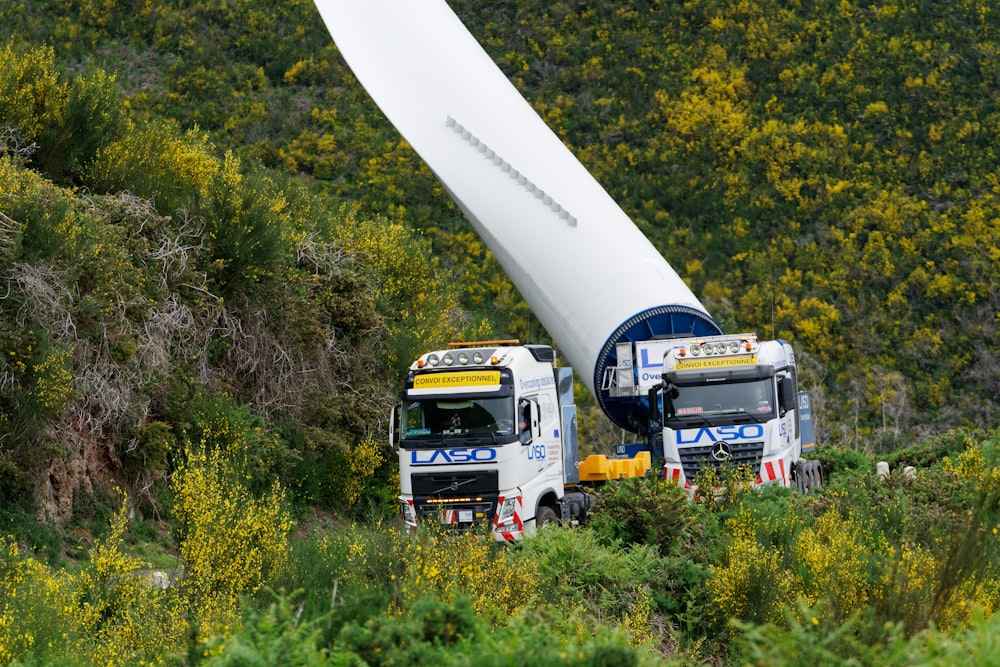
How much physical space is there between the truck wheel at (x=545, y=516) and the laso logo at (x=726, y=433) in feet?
8.67

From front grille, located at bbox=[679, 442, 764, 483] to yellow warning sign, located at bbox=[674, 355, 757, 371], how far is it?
1.28 m

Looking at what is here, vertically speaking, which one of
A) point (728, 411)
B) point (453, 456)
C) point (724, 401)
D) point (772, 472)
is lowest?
point (772, 472)

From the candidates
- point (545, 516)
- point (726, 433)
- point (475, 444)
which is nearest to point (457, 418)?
point (475, 444)

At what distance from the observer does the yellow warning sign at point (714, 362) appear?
17.3 metres

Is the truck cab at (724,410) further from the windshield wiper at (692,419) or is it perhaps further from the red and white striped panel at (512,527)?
the red and white striped panel at (512,527)

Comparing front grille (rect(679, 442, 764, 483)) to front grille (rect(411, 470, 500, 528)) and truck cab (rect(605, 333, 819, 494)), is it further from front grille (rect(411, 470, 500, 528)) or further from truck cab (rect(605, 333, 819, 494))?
front grille (rect(411, 470, 500, 528))

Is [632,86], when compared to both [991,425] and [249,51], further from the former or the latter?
[991,425]

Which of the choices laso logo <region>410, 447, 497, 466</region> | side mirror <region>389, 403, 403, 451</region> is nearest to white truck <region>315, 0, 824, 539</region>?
laso logo <region>410, 447, 497, 466</region>

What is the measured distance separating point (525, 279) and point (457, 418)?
7.81 m

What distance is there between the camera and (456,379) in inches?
600

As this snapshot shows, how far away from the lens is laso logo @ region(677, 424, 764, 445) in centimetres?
1697

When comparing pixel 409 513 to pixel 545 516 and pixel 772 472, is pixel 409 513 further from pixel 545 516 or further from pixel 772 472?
pixel 772 472

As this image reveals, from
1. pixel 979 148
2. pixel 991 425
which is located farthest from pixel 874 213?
pixel 991 425

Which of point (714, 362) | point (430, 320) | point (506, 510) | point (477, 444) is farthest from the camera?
point (430, 320)
